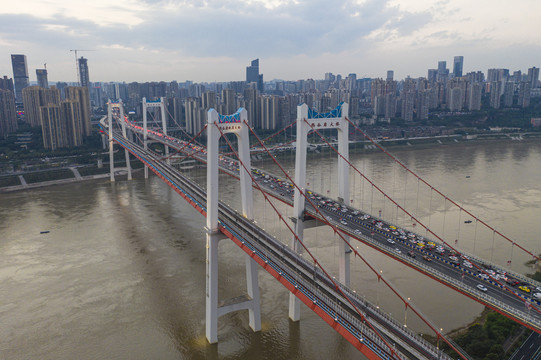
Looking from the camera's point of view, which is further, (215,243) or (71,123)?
(71,123)

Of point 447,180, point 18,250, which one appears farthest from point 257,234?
point 447,180

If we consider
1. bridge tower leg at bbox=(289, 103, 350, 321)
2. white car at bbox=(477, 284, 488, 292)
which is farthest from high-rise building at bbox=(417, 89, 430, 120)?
white car at bbox=(477, 284, 488, 292)

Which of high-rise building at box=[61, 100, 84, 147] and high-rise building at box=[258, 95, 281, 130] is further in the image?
high-rise building at box=[258, 95, 281, 130]

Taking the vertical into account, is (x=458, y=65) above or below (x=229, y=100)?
above

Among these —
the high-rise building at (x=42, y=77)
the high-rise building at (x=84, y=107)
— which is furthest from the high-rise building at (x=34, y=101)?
the high-rise building at (x=42, y=77)

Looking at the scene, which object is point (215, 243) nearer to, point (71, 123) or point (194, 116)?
point (71, 123)

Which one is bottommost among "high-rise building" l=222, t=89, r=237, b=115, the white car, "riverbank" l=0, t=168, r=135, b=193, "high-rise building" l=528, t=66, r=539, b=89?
"riverbank" l=0, t=168, r=135, b=193

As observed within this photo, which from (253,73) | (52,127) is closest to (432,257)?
(52,127)

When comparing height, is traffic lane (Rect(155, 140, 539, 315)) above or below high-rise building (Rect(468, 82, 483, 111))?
below

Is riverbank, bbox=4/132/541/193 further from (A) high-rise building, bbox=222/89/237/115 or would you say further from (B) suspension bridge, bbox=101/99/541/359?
(B) suspension bridge, bbox=101/99/541/359

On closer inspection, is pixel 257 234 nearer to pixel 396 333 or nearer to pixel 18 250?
pixel 396 333
